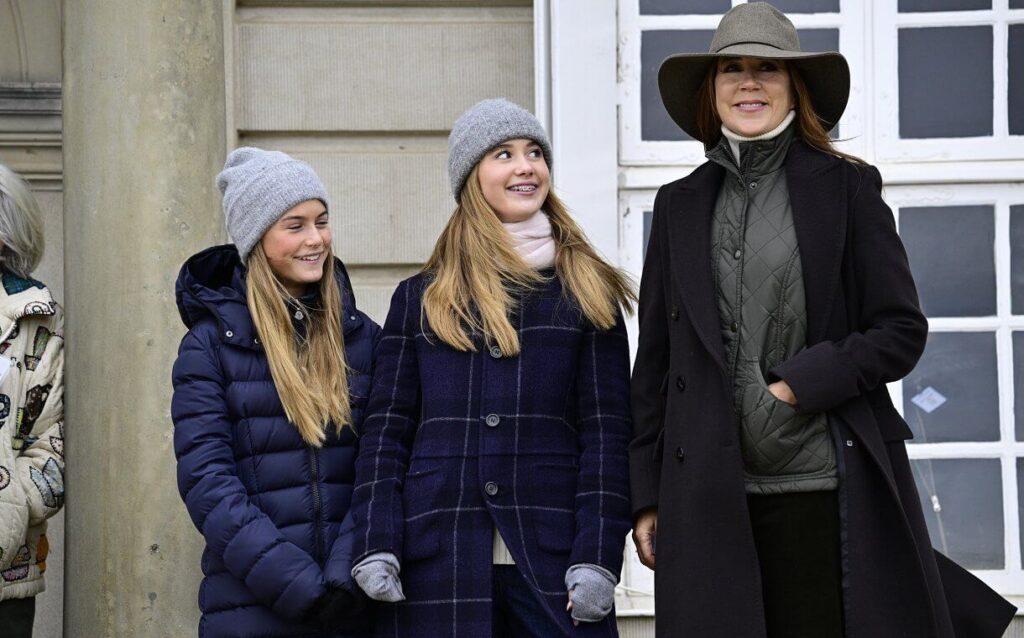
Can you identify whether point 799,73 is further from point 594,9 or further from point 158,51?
point 158,51

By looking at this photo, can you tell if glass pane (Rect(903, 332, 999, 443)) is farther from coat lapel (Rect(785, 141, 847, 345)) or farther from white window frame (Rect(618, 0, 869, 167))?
coat lapel (Rect(785, 141, 847, 345))

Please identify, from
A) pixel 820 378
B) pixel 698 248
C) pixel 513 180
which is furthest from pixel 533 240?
pixel 820 378

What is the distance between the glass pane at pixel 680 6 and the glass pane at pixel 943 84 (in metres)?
0.68

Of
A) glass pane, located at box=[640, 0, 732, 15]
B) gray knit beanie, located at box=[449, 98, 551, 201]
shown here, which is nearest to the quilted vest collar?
gray knit beanie, located at box=[449, 98, 551, 201]

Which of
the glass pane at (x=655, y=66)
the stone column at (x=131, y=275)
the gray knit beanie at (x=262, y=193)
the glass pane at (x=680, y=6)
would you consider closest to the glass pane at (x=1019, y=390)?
the glass pane at (x=655, y=66)

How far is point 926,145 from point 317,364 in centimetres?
271

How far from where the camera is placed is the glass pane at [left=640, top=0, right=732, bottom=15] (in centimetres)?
523

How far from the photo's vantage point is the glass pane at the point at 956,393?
5137 mm

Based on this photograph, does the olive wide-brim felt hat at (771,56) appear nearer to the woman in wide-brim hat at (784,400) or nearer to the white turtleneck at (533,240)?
the woman in wide-brim hat at (784,400)

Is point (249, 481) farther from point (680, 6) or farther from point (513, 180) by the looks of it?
point (680, 6)

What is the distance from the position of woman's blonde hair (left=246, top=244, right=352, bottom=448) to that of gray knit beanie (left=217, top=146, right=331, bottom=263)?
6 centimetres

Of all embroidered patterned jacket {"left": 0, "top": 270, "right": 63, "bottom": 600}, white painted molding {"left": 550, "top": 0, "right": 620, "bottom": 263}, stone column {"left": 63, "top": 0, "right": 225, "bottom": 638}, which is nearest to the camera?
embroidered patterned jacket {"left": 0, "top": 270, "right": 63, "bottom": 600}

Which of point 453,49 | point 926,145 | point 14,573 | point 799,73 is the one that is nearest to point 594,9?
point 453,49

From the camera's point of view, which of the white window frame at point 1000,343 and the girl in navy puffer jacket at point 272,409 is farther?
the white window frame at point 1000,343
